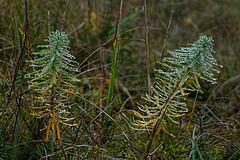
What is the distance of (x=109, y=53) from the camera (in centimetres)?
353

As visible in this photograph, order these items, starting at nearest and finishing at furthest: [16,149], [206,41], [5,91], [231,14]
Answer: [206,41]
[16,149]
[5,91]
[231,14]

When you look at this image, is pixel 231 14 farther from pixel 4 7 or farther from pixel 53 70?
pixel 53 70

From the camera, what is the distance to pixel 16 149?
1601 millimetres

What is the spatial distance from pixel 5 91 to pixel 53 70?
0.88 meters

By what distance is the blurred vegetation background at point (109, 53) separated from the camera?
6.04 feet

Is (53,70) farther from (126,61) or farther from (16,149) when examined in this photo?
(126,61)

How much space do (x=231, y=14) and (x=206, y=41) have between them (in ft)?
15.9

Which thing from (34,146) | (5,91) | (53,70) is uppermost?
(53,70)

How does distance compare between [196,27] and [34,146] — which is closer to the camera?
[34,146]

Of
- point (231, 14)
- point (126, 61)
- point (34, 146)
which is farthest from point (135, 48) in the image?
point (231, 14)

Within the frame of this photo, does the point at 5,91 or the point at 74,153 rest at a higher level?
the point at 5,91

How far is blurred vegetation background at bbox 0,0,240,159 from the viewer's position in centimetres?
184

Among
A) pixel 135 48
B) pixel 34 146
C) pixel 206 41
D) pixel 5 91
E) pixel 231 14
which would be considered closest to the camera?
pixel 206 41

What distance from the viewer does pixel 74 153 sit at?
1793 millimetres
